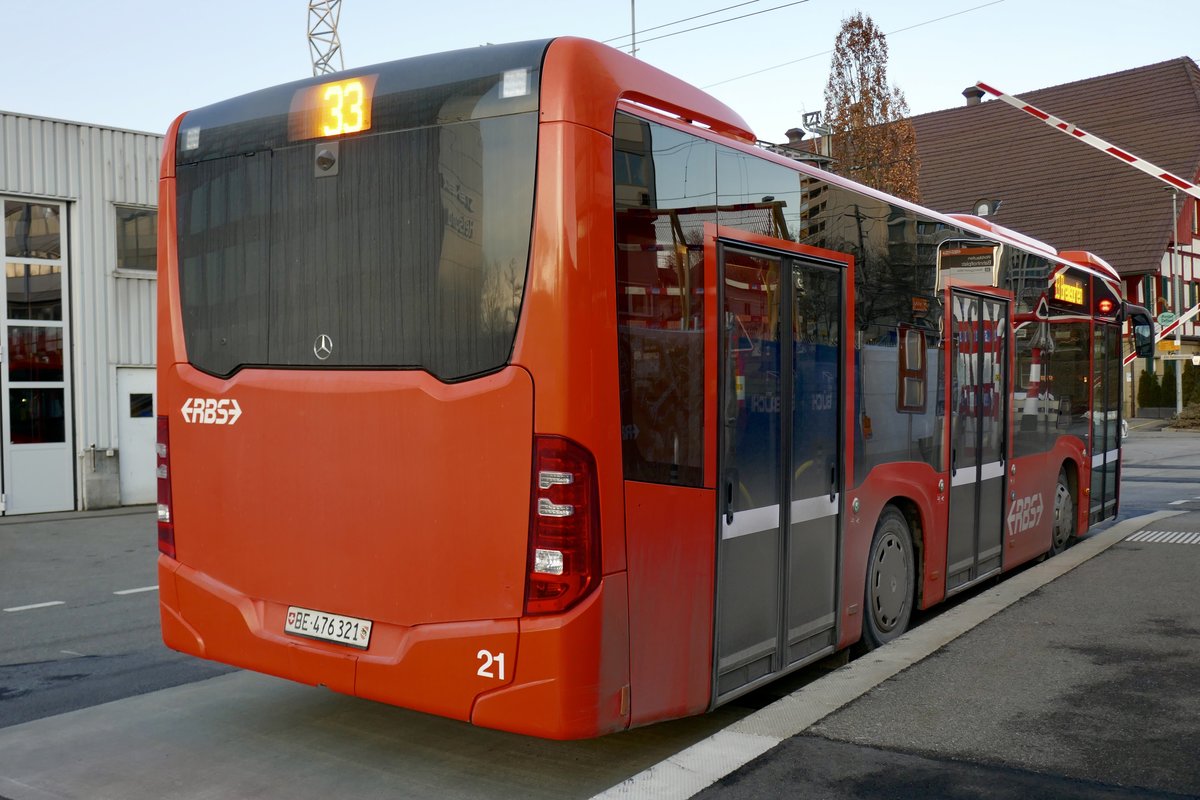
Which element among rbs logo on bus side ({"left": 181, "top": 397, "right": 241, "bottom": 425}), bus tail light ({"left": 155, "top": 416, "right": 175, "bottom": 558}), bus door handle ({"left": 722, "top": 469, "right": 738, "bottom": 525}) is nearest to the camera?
bus door handle ({"left": 722, "top": 469, "right": 738, "bottom": 525})

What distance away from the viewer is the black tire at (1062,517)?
10672 millimetres

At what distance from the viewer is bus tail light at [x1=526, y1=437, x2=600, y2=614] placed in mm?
4258

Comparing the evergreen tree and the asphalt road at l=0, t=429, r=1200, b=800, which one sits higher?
the evergreen tree

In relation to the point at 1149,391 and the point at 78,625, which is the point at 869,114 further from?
the point at 78,625

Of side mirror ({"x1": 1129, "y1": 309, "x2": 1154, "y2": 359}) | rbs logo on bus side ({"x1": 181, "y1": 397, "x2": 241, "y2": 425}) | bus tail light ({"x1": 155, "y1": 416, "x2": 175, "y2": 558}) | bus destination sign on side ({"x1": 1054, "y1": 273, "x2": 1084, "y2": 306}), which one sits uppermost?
bus destination sign on side ({"x1": 1054, "y1": 273, "x2": 1084, "y2": 306})

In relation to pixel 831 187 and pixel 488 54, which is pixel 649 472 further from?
pixel 831 187

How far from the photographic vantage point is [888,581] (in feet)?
23.2

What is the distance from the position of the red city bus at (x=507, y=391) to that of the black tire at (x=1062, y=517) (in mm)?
5103

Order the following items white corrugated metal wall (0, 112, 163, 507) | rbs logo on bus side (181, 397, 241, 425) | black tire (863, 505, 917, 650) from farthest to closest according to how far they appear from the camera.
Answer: white corrugated metal wall (0, 112, 163, 507), black tire (863, 505, 917, 650), rbs logo on bus side (181, 397, 241, 425)

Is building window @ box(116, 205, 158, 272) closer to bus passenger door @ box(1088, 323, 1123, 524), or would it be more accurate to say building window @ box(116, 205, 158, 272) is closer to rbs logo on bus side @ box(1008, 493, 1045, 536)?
bus passenger door @ box(1088, 323, 1123, 524)

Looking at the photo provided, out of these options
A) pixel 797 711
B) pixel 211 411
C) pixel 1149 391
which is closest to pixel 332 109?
pixel 211 411

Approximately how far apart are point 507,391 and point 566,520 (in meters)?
0.52

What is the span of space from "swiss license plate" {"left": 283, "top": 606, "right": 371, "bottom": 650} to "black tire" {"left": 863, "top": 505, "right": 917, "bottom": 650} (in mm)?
3085

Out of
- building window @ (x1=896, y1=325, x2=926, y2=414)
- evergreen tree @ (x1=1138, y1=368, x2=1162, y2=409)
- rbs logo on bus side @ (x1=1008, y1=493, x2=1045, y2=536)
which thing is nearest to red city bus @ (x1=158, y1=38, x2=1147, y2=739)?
building window @ (x1=896, y1=325, x2=926, y2=414)
